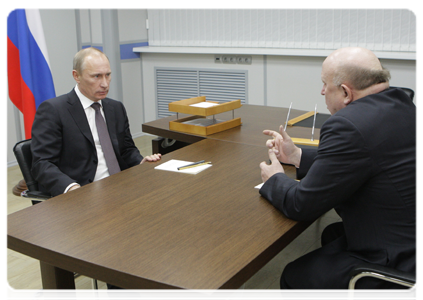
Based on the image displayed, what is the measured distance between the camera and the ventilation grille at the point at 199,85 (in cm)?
563

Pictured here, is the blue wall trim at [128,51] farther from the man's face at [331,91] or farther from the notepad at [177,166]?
the man's face at [331,91]

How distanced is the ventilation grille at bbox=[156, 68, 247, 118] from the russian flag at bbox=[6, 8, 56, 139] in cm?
215

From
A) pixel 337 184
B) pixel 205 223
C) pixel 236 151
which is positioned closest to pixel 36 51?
pixel 236 151

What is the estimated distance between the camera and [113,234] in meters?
1.55

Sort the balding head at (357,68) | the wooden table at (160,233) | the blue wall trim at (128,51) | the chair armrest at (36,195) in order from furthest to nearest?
the blue wall trim at (128,51) → the chair armrest at (36,195) → the balding head at (357,68) → the wooden table at (160,233)

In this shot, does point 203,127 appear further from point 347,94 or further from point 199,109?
point 347,94

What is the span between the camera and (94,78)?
252 centimetres

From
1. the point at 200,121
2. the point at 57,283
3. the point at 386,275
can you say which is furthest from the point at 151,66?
the point at 386,275

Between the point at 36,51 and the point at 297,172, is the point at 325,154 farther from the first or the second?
→ the point at 36,51

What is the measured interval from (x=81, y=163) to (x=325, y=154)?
1.49m

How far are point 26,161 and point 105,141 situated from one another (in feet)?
1.47

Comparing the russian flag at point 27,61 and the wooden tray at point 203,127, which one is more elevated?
the russian flag at point 27,61

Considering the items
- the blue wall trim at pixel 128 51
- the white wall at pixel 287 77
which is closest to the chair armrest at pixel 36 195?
the white wall at pixel 287 77

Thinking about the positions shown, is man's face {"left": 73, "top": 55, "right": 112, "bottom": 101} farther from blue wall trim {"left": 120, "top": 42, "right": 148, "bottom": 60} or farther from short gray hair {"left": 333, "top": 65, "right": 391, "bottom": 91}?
blue wall trim {"left": 120, "top": 42, "right": 148, "bottom": 60}
